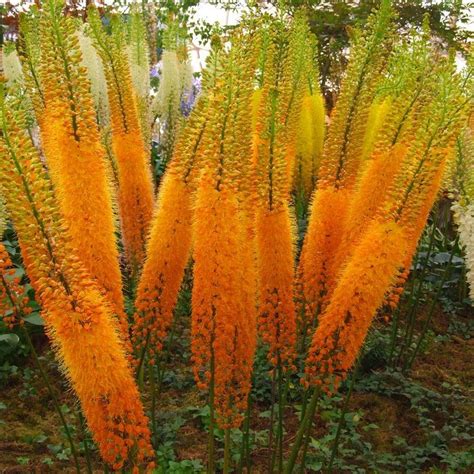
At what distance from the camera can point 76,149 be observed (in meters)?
1.72

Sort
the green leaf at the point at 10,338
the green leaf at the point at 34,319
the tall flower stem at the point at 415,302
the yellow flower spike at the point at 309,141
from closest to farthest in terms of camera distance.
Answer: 1. the tall flower stem at the point at 415,302
2. the yellow flower spike at the point at 309,141
3. the green leaf at the point at 10,338
4. the green leaf at the point at 34,319

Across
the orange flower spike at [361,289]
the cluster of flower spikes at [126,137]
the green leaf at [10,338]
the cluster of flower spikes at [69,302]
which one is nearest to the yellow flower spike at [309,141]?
the cluster of flower spikes at [126,137]

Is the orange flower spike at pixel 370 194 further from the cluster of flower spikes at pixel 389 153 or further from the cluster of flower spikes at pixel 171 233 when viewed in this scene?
the cluster of flower spikes at pixel 171 233

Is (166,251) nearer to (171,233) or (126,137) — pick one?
(171,233)

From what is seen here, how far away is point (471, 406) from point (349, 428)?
0.86m

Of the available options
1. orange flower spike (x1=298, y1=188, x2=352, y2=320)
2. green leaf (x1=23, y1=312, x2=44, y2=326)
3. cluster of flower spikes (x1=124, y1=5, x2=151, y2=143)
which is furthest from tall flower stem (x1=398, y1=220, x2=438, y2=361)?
green leaf (x1=23, y1=312, x2=44, y2=326)

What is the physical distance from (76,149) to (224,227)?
445 mm

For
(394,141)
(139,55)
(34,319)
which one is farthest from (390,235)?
(34,319)

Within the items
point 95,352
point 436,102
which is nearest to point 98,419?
point 95,352

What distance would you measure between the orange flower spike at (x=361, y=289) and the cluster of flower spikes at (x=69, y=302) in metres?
0.61

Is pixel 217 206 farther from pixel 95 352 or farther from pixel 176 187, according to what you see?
pixel 95 352

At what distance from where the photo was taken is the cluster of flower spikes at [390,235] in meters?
1.81

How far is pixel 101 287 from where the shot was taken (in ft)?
5.78

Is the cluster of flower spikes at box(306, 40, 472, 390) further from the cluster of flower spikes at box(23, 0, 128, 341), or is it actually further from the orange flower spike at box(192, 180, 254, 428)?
the cluster of flower spikes at box(23, 0, 128, 341)
